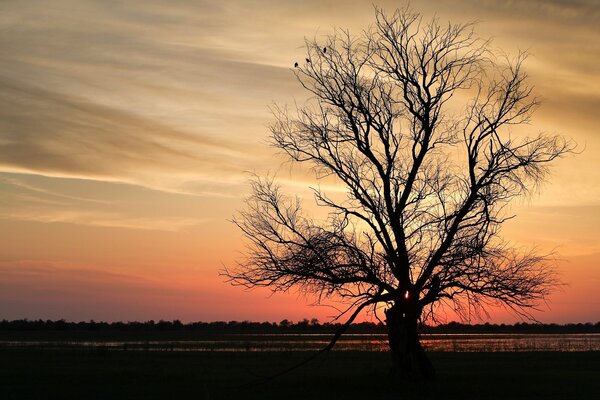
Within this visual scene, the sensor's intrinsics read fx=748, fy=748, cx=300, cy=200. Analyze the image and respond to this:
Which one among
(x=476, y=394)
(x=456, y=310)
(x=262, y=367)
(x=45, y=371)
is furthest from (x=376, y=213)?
(x=45, y=371)

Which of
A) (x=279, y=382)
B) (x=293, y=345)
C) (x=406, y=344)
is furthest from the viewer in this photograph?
(x=293, y=345)

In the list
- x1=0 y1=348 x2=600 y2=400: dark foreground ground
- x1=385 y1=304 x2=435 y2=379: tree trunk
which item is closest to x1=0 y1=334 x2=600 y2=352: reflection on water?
x1=0 y1=348 x2=600 y2=400: dark foreground ground

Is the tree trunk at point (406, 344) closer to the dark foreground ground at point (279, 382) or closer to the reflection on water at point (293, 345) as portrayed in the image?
the dark foreground ground at point (279, 382)

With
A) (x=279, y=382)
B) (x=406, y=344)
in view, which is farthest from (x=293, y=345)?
(x=406, y=344)

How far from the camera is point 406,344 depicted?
28.2 metres

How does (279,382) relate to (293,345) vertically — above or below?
below

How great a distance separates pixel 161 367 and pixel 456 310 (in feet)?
64.4

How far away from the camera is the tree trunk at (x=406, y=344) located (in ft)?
92.3

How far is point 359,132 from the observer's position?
95.8 ft

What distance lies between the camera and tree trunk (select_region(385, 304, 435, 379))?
2814cm

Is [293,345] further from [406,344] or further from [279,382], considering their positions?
[406,344]

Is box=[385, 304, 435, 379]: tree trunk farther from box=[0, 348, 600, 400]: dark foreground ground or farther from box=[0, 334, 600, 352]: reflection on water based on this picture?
box=[0, 334, 600, 352]: reflection on water

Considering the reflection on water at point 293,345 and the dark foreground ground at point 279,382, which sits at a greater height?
the reflection on water at point 293,345

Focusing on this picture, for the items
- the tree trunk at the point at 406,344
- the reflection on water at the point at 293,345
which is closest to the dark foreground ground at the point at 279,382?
the tree trunk at the point at 406,344
